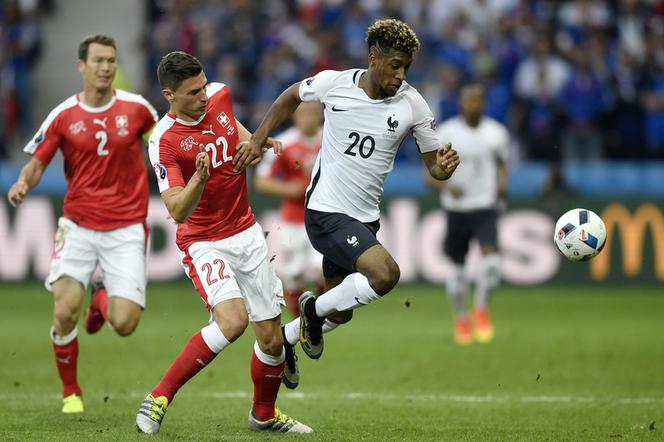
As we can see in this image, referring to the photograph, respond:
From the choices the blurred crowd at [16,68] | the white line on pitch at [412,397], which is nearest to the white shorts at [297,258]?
the white line on pitch at [412,397]

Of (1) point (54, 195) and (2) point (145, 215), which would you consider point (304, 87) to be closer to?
(2) point (145, 215)

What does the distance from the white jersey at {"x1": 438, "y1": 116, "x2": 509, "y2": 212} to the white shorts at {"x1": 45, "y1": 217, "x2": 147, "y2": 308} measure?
17.7 feet

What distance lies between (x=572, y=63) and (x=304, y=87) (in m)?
13.0

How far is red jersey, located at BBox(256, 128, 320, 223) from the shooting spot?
13.6m

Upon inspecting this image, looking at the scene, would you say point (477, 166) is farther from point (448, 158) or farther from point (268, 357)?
point (268, 357)

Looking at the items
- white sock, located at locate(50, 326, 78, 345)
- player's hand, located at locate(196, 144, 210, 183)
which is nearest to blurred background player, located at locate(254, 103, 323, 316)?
white sock, located at locate(50, 326, 78, 345)

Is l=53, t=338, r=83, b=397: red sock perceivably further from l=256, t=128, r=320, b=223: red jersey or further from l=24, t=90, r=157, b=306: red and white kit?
l=256, t=128, r=320, b=223: red jersey

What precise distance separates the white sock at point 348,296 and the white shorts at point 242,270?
1.04ft

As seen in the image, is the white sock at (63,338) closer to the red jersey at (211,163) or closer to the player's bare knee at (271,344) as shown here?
the red jersey at (211,163)

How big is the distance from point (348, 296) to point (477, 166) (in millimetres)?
6160

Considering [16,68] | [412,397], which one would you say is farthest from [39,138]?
[16,68]

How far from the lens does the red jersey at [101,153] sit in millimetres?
9328

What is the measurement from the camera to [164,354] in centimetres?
1260

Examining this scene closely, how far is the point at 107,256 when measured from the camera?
9422 mm
